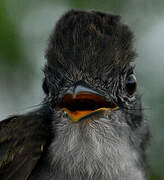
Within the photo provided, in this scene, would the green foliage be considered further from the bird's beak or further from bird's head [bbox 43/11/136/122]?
the bird's beak

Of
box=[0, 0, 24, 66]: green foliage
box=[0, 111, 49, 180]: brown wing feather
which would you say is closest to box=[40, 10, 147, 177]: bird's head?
box=[0, 111, 49, 180]: brown wing feather

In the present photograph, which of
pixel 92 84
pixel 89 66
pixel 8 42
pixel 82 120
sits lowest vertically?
pixel 82 120

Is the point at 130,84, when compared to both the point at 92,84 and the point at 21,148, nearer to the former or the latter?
the point at 92,84

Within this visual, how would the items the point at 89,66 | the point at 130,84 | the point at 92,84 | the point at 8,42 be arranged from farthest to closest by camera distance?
1. the point at 8,42
2. the point at 130,84
3. the point at 89,66
4. the point at 92,84

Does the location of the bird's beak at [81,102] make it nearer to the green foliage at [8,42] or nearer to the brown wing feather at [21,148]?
the brown wing feather at [21,148]

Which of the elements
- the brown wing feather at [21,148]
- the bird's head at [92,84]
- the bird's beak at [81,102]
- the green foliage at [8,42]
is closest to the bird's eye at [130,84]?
the bird's head at [92,84]

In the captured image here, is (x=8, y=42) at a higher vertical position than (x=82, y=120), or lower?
higher

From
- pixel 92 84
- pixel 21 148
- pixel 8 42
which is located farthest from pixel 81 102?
pixel 8 42
